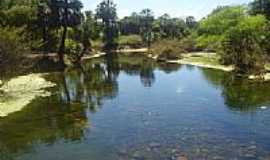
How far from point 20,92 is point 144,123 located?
57.7 feet

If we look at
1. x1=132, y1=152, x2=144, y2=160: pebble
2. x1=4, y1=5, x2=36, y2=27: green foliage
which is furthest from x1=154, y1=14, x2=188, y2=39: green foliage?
x1=132, y1=152, x2=144, y2=160: pebble

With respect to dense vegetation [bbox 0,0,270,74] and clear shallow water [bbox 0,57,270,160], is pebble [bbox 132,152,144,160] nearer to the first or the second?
clear shallow water [bbox 0,57,270,160]

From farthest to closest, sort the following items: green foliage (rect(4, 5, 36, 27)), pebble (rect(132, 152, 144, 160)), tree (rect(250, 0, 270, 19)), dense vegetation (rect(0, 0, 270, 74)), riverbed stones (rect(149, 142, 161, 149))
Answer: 1. tree (rect(250, 0, 270, 19))
2. green foliage (rect(4, 5, 36, 27))
3. dense vegetation (rect(0, 0, 270, 74))
4. riverbed stones (rect(149, 142, 161, 149))
5. pebble (rect(132, 152, 144, 160))

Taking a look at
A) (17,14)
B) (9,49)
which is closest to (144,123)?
(9,49)

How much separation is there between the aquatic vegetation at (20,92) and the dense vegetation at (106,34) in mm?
3045

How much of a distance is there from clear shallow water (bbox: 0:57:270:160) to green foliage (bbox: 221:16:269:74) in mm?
6105

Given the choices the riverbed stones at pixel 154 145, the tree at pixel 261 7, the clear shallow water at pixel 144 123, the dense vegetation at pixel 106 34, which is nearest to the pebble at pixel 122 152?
the clear shallow water at pixel 144 123

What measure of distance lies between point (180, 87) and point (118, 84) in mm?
8561

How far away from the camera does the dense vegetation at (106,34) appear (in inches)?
2120

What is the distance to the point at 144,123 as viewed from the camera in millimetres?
29906

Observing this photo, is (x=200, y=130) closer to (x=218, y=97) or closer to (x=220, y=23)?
(x=218, y=97)

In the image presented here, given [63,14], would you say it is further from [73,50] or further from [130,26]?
[130,26]

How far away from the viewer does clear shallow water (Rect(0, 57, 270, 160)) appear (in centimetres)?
2316

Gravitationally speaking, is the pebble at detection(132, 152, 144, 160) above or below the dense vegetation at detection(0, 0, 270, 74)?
below
